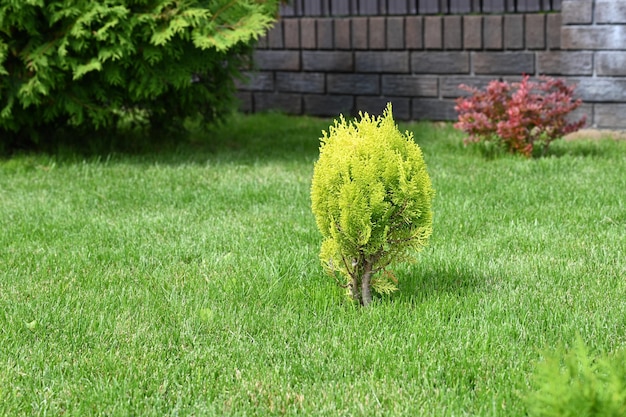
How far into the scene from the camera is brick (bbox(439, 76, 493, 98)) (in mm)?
10156

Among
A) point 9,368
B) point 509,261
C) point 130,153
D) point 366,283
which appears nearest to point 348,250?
point 366,283

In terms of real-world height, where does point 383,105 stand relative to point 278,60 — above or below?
below

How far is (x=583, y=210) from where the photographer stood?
616 centimetres

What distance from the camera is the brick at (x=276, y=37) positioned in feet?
38.4

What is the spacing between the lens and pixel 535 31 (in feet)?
31.8

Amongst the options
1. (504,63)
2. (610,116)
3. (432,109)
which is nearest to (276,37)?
(432,109)

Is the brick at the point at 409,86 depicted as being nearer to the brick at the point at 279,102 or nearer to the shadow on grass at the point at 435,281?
the brick at the point at 279,102

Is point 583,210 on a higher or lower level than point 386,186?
A: lower

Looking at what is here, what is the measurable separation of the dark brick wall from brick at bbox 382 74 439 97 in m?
0.01

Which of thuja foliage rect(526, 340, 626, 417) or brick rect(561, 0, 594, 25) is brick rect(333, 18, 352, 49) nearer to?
brick rect(561, 0, 594, 25)

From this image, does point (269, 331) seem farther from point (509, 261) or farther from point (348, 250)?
point (509, 261)

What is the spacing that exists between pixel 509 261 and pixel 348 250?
1223 millimetres

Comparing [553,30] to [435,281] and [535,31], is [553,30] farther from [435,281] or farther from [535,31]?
[435,281]

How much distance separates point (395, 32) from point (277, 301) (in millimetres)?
6676
